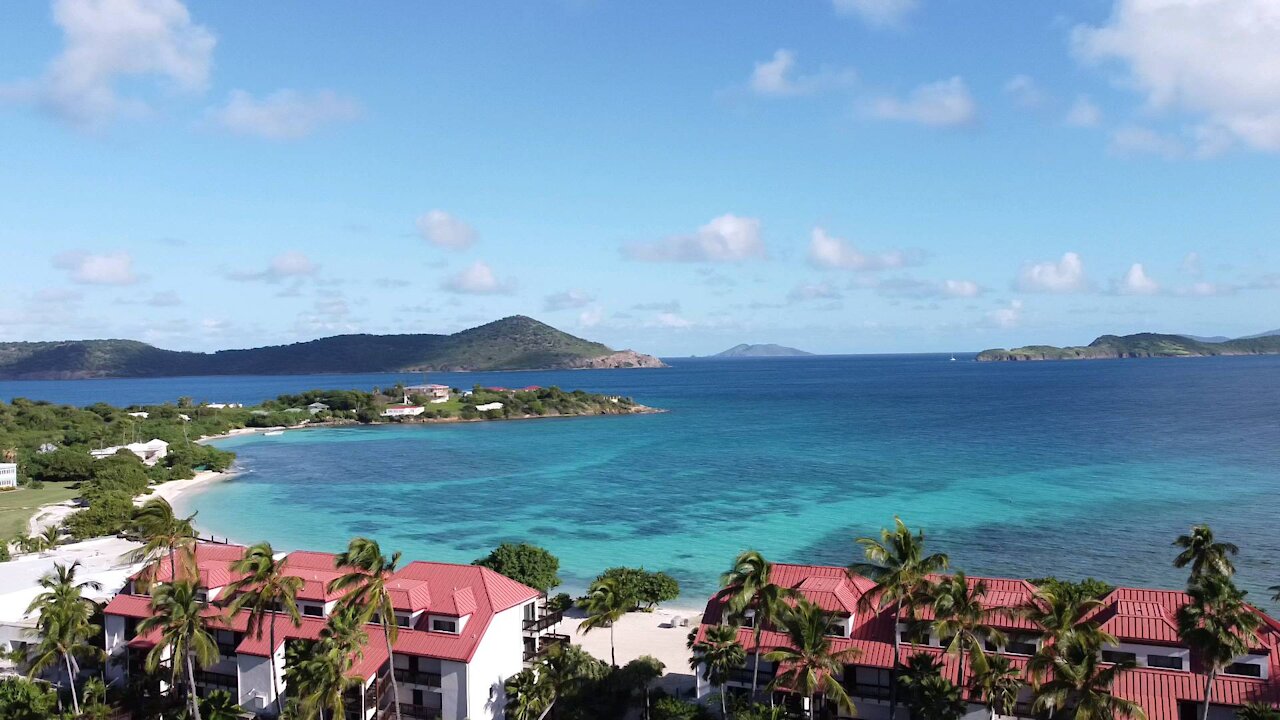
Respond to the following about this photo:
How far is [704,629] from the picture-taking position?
34.7m

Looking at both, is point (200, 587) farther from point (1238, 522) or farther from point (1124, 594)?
point (1238, 522)

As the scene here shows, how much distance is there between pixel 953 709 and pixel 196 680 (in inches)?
1249

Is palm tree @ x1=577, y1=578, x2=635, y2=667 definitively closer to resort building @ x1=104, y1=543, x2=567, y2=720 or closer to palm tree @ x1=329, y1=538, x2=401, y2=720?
resort building @ x1=104, y1=543, x2=567, y2=720

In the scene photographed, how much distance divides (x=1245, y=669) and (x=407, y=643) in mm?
31695

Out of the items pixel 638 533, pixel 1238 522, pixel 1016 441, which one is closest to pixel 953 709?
pixel 638 533

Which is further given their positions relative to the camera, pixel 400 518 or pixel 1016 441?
pixel 1016 441

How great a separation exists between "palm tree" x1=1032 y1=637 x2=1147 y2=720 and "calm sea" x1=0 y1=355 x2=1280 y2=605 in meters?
30.3

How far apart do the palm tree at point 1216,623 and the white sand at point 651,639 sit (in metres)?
19.6

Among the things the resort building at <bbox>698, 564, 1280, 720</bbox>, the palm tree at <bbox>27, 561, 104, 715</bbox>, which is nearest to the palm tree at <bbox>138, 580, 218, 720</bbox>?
the palm tree at <bbox>27, 561, 104, 715</bbox>

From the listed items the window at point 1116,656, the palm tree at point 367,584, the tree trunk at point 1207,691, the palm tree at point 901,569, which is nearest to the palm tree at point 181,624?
the palm tree at point 367,584

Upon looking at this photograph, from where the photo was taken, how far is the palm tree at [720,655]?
32.4 m

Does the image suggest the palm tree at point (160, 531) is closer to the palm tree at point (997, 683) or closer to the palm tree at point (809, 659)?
the palm tree at point (809, 659)

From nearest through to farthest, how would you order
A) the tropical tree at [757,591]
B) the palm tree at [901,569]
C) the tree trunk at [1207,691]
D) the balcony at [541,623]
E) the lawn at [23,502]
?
the tree trunk at [1207,691], the tropical tree at [757,591], the palm tree at [901,569], the balcony at [541,623], the lawn at [23,502]

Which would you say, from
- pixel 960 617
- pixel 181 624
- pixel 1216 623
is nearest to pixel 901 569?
pixel 960 617
